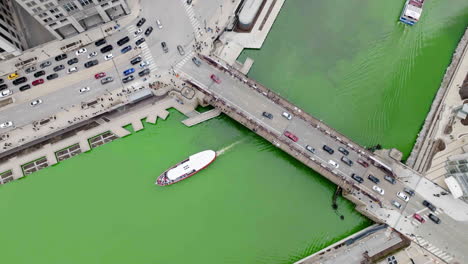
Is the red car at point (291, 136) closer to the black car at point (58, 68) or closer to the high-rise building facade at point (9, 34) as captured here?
the black car at point (58, 68)

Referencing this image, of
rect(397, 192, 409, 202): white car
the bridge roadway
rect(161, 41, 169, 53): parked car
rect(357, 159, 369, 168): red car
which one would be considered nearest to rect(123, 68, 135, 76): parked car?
rect(161, 41, 169, 53): parked car

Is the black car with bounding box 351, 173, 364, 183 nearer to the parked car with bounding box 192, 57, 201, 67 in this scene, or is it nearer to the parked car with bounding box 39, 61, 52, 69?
the parked car with bounding box 192, 57, 201, 67

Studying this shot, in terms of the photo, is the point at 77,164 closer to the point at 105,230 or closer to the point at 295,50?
the point at 105,230

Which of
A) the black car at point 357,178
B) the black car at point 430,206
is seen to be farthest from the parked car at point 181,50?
the black car at point 430,206

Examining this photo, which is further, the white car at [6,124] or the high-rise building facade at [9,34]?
the white car at [6,124]

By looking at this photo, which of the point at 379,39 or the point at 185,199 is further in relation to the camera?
the point at 379,39

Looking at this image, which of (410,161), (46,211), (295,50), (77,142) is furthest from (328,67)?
(46,211)
